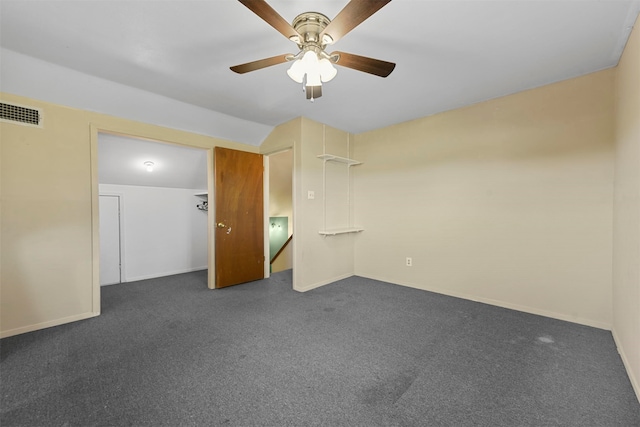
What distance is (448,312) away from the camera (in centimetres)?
285

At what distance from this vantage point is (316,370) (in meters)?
1.84

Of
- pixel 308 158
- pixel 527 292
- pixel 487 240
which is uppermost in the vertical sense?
pixel 308 158

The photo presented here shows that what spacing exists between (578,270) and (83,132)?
17.1 ft

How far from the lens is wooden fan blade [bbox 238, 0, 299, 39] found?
4.00ft

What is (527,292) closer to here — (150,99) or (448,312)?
(448,312)

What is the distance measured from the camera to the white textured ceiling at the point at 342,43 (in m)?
1.66

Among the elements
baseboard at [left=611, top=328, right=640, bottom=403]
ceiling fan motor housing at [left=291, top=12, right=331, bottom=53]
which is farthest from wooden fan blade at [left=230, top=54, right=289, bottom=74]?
baseboard at [left=611, top=328, right=640, bottom=403]

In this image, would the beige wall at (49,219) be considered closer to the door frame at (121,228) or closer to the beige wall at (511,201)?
the door frame at (121,228)

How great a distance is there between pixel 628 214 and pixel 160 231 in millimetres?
5666

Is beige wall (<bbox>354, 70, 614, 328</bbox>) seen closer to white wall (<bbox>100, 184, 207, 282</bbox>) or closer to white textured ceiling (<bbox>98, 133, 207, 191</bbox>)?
white textured ceiling (<bbox>98, 133, 207, 191</bbox>)

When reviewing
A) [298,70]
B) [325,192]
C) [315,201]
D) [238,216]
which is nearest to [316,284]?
[315,201]

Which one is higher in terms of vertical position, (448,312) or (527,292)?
(527,292)

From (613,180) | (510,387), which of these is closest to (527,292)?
(613,180)

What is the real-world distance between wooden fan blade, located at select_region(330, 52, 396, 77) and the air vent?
2.92 metres
